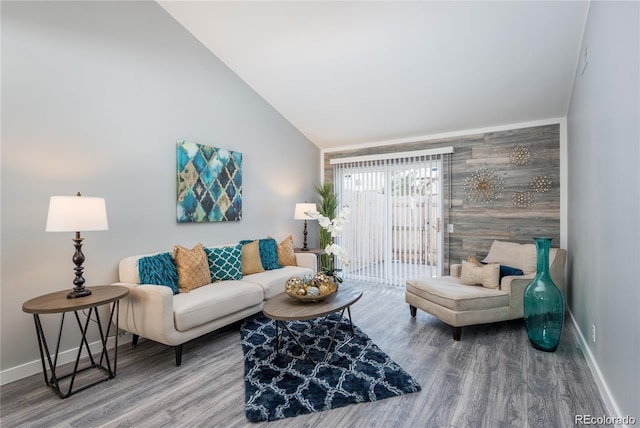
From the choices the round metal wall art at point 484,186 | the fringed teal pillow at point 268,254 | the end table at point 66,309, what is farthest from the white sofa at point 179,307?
the round metal wall art at point 484,186

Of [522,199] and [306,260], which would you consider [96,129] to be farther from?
[522,199]

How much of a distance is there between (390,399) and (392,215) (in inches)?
135

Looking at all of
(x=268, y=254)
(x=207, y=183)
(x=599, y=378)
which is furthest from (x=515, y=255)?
(x=207, y=183)

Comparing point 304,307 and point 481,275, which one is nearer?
point 304,307

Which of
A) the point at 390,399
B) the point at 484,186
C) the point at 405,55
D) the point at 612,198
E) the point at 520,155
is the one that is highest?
the point at 405,55

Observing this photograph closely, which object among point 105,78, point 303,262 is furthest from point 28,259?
point 303,262

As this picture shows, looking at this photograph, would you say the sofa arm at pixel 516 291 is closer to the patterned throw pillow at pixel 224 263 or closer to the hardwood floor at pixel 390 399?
the hardwood floor at pixel 390 399

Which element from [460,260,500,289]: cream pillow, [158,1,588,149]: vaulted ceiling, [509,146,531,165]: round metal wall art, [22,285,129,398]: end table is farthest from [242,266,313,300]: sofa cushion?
[509,146,531,165]: round metal wall art

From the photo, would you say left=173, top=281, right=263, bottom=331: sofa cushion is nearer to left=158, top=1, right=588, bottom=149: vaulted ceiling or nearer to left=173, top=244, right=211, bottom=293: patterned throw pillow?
left=173, top=244, right=211, bottom=293: patterned throw pillow

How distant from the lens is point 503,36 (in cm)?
298

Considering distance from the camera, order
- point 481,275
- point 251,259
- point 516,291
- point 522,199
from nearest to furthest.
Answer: point 516,291
point 481,275
point 251,259
point 522,199

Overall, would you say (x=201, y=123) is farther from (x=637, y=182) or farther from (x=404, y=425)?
(x=637, y=182)

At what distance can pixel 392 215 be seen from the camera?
206 inches

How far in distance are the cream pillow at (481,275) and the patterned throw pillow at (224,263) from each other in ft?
8.43
